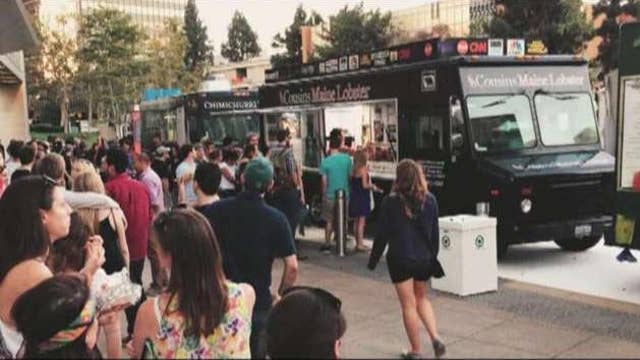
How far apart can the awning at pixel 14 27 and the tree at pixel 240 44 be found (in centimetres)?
11124

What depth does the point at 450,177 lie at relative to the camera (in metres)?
10.3

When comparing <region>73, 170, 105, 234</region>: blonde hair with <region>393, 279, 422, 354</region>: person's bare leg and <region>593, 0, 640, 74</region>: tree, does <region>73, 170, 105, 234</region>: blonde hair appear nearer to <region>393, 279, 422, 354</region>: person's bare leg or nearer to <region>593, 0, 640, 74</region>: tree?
<region>393, 279, 422, 354</region>: person's bare leg

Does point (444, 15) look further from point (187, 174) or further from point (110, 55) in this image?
point (187, 174)

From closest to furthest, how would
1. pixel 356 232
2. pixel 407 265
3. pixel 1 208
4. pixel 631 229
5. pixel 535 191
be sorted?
pixel 1 208
pixel 407 265
pixel 631 229
pixel 535 191
pixel 356 232

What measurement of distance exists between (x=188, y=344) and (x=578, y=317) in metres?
5.21

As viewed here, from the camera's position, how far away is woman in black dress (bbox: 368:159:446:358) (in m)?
5.79

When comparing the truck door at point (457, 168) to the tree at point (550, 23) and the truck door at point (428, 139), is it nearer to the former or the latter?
the truck door at point (428, 139)

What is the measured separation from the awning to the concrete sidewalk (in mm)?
14635

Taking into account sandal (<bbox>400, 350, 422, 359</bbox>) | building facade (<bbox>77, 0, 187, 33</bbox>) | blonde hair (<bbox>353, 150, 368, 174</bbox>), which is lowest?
sandal (<bbox>400, 350, 422, 359</bbox>)

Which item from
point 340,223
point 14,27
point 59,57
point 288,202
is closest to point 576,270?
point 340,223

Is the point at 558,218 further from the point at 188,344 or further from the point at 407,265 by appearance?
the point at 188,344

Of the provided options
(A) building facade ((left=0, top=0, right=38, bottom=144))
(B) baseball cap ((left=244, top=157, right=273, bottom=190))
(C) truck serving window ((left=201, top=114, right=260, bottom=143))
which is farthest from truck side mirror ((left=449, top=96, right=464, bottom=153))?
(A) building facade ((left=0, top=0, right=38, bottom=144))

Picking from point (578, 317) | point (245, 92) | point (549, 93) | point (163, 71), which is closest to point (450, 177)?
point (549, 93)

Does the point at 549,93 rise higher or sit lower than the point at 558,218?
higher
